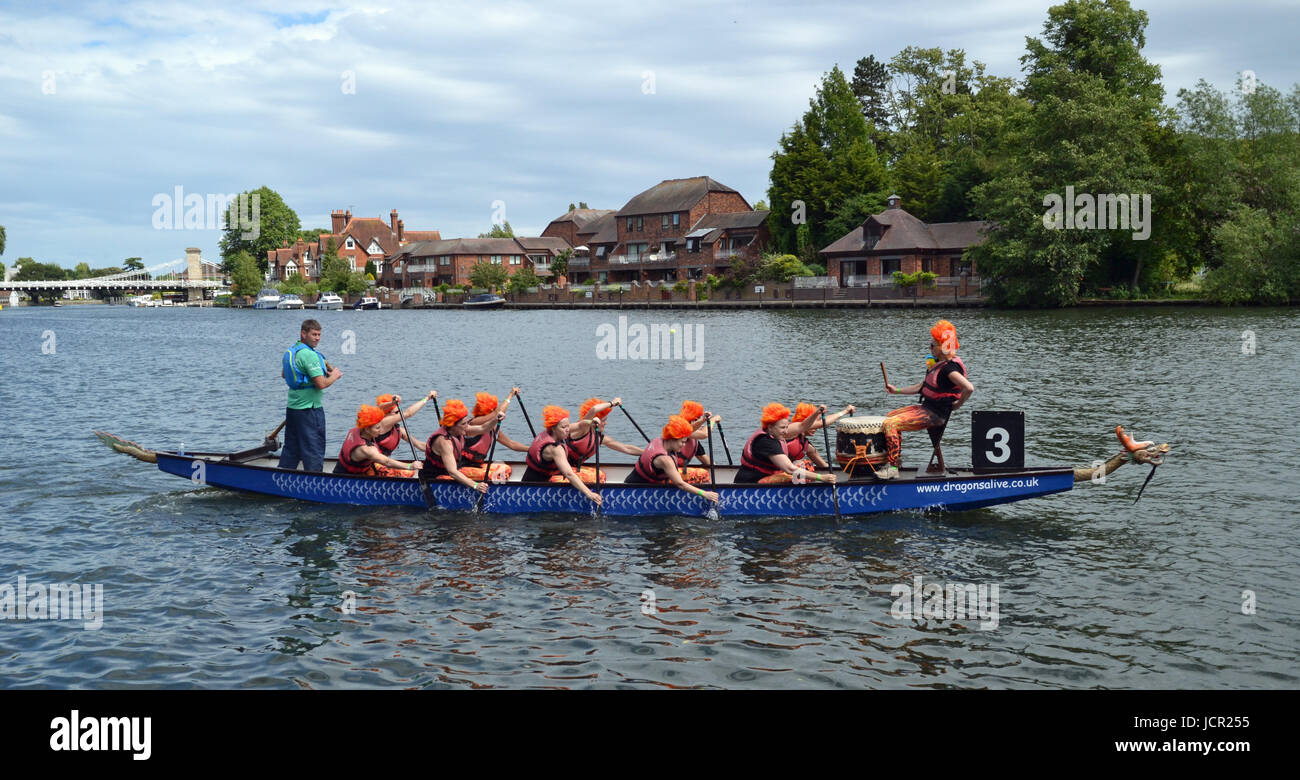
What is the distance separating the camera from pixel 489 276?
116062mm

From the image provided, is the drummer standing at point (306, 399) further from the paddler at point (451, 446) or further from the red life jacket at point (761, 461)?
the red life jacket at point (761, 461)

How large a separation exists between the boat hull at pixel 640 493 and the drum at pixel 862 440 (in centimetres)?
71

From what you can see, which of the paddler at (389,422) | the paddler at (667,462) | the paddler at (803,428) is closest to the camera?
the paddler at (667,462)

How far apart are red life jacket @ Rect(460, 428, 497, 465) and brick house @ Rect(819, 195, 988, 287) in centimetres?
6775

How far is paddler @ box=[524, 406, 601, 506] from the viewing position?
1527 centimetres

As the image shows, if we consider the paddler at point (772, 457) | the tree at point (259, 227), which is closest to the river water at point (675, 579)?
the paddler at point (772, 457)

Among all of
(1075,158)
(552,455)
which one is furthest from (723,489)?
(1075,158)

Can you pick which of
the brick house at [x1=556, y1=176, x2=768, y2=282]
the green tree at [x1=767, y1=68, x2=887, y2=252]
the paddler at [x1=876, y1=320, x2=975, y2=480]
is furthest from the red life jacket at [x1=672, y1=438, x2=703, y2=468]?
the brick house at [x1=556, y1=176, x2=768, y2=282]

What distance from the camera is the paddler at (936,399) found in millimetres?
15211

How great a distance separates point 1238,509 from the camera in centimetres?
1603
